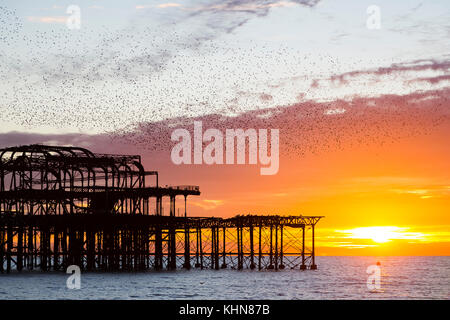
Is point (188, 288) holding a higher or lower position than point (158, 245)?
lower

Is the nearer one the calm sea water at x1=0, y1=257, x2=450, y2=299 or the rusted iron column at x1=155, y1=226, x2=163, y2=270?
the calm sea water at x1=0, y1=257, x2=450, y2=299

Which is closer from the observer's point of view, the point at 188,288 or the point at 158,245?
the point at 188,288

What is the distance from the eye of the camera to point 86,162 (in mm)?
84812

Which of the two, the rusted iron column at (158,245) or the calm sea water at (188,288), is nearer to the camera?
the calm sea water at (188,288)
